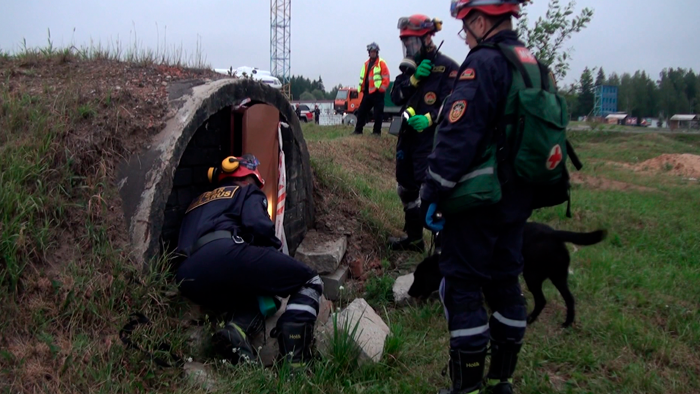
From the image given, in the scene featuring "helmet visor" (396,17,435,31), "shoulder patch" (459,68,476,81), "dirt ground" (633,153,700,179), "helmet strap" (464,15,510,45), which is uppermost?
"helmet visor" (396,17,435,31)

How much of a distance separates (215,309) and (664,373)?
2886 millimetres

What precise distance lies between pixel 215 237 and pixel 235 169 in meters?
0.74

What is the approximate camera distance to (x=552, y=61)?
12047mm

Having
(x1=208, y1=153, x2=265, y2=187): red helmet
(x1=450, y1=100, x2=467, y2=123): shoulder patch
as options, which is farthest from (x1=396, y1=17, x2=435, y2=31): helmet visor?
(x1=450, y1=100, x2=467, y2=123): shoulder patch

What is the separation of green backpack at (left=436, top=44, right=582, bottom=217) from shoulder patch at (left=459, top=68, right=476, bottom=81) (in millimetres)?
179

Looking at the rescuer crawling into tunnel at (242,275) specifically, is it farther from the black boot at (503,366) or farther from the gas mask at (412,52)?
the gas mask at (412,52)

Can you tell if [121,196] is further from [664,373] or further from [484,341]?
[664,373]

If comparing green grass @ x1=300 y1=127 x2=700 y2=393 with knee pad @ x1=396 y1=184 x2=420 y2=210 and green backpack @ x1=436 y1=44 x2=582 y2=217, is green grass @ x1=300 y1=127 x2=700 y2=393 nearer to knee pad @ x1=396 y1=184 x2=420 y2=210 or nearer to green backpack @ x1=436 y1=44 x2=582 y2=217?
knee pad @ x1=396 y1=184 x2=420 y2=210

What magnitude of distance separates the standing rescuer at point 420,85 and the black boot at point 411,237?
0.57 meters

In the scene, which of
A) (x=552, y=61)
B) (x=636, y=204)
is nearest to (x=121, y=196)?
(x=636, y=204)

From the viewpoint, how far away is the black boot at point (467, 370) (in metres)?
2.88

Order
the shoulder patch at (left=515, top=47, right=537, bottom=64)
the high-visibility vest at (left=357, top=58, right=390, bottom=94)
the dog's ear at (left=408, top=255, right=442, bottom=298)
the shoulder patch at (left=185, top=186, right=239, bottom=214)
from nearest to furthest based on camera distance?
1. the shoulder patch at (left=515, top=47, right=537, bottom=64)
2. the shoulder patch at (left=185, top=186, right=239, bottom=214)
3. the dog's ear at (left=408, top=255, right=442, bottom=298)
4. the high-visibility vest at (left=357, top=58, right=390, bottom=94)

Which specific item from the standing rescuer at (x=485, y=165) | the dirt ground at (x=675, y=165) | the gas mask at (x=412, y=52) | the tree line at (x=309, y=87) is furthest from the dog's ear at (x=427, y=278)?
the tree line at (x=309, y=87)

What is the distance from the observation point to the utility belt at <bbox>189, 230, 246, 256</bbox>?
3.56m
